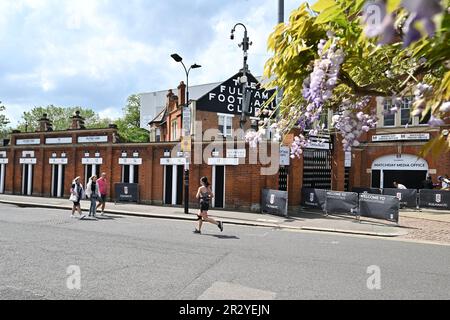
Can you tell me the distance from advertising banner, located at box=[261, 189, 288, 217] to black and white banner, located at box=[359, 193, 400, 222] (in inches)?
131

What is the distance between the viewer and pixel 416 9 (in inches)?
39.7

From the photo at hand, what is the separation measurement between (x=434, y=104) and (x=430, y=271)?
727cm

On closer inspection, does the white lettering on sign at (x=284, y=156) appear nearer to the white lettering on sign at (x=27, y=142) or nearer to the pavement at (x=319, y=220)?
the pavement at (x=319, y=220)

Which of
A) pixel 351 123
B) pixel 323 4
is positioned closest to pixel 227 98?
pixel 351 123

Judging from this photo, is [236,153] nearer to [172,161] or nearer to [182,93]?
[172,161]

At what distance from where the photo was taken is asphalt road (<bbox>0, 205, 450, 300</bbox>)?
5996mm

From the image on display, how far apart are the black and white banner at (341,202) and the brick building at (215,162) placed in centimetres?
202

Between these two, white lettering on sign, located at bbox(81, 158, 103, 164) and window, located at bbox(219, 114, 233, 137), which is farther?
window, located at bbox(219, 114, 233, 137)

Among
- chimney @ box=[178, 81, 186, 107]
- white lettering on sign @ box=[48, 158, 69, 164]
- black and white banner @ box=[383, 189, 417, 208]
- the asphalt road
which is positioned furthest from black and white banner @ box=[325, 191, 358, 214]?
chimney @ box=[178, 81, 186, 107]

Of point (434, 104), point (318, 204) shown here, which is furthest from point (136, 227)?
point (434, 104)

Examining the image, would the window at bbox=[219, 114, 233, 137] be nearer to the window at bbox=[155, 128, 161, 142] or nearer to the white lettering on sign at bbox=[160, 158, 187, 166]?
the white lettering on sign at bbox=[160, 158, 187, 166]

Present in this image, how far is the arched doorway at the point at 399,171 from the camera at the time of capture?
81.9 ft

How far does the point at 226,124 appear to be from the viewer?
32.5 meters
